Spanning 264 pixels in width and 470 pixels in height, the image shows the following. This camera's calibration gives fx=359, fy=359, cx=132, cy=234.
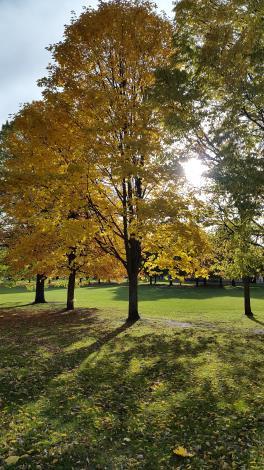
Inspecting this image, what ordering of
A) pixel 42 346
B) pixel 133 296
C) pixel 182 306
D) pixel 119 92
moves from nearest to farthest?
1. pixel 42 346
2. pixel 119 92
3. pixel 133 296
4. pixel 182 306

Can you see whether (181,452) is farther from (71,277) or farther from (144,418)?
(71,277)

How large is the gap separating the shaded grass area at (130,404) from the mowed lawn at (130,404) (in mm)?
19

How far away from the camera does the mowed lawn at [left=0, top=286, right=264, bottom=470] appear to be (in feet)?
17.4

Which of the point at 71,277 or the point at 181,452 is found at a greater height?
the point at 71,277

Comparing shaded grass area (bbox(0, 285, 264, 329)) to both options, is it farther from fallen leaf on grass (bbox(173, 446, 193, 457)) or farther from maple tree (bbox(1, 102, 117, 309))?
fallen leaf on grass (bbox(173, 446, 193, 457))

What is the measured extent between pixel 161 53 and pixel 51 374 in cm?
1358

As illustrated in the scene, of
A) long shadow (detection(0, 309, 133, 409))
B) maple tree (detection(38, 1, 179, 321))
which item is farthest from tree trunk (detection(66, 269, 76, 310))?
maple tree (detection(38, 1, 179, 321))

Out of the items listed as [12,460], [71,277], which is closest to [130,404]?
[12,460]

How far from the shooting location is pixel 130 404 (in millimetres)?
7328

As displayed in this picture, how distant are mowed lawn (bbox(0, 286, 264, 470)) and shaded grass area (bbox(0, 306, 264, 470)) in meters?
0.02

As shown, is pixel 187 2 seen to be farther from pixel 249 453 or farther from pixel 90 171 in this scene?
pixel 249 453

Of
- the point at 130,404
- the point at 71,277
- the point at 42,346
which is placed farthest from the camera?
the point at 71,277

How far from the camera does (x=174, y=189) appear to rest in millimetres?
15742

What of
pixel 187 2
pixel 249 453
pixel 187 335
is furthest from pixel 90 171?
pixel 249 453
